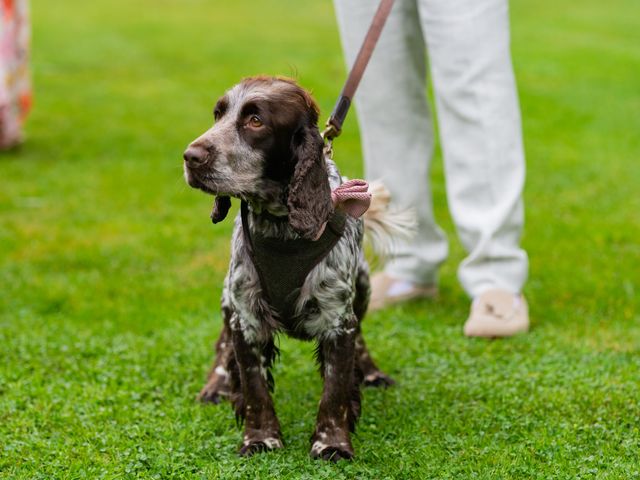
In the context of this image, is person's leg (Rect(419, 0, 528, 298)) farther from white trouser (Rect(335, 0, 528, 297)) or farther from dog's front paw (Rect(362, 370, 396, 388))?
dog's front paw (Rect(362, 370, 396, 388))

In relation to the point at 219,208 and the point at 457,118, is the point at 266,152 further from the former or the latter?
the point at 457,118

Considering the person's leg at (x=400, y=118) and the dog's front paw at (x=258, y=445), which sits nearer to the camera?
the dog's front paw at (x=258, y=445)

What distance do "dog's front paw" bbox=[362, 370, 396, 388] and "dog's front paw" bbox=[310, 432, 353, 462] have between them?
762mm

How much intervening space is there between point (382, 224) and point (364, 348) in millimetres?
576

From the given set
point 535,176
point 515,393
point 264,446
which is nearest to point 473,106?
point 515,393

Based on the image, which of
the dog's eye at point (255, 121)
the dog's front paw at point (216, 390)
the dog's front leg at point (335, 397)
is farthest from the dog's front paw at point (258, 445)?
the dog's eye at point (255, 121)

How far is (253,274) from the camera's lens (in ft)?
12.1

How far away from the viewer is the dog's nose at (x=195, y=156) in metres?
3.27

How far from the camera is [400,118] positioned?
5.29 metres

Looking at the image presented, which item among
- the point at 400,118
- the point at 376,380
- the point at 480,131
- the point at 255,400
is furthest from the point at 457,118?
the point at 255,400

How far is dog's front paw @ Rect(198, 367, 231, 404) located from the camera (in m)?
4.32

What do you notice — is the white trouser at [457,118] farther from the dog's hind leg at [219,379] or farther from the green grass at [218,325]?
the dog's hind leg at [219,379]

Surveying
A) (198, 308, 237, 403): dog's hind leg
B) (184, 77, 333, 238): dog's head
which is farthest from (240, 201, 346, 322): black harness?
(198, 308, 237, 403): dog's hind leg

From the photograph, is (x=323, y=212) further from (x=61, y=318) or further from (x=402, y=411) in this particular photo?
(x=61, y=318)
